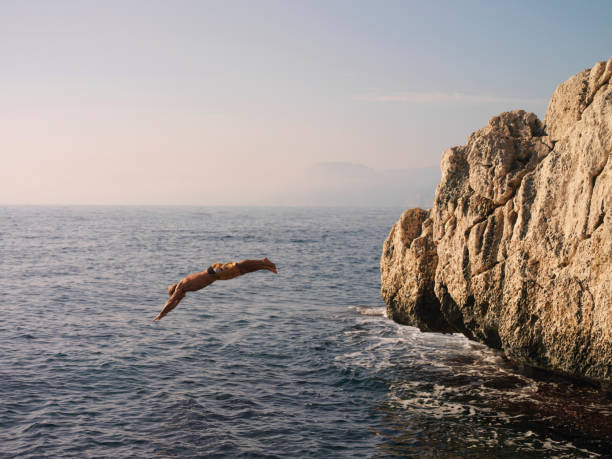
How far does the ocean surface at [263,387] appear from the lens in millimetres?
14633

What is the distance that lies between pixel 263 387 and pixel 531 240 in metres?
10.7

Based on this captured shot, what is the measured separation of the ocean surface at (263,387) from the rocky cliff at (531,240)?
5.61ft

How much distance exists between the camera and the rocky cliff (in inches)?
627

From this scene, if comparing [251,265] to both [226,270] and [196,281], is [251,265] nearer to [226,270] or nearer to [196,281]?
[226,270]

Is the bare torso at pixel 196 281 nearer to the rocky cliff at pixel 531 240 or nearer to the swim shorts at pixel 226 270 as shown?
the swim shorts at pixel 226 270

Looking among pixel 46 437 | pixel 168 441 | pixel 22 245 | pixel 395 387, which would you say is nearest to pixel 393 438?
pixel 395 387

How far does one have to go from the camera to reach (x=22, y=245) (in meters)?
69.8

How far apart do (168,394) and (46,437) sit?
414 centimetres

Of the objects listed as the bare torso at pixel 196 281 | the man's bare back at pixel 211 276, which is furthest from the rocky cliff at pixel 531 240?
the bare torso at pixel 196 281

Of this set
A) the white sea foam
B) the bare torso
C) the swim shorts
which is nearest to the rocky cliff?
the white sea foam

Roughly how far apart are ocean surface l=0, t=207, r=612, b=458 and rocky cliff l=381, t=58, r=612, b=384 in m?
1.71

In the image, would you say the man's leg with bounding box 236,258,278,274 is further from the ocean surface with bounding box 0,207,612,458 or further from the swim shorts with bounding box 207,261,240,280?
the ocean surface with bounding box 0,207,612,458

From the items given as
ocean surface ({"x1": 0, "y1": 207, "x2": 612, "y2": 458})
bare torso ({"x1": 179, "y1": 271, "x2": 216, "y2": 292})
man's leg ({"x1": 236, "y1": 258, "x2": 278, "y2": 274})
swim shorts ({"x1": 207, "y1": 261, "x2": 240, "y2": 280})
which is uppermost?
man's leg ({"x1": 236, "y1": 258, "x2": 278, "y2": 274})

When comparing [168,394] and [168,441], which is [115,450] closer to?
[168,441]
